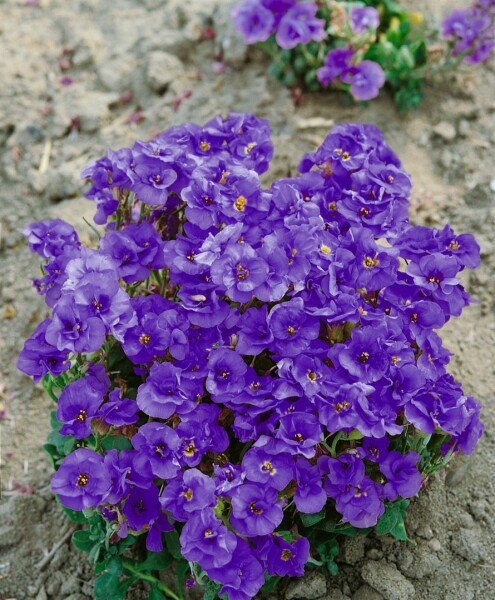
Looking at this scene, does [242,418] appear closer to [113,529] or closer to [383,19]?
[113,529]

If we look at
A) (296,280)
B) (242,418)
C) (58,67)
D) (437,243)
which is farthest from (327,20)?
(242,418)

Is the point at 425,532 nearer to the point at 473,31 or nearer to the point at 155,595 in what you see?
the point at 155,595

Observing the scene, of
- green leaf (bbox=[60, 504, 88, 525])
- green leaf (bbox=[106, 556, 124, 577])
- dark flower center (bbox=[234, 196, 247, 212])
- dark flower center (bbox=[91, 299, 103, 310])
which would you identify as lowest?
green leaf (bbox=[60, 504, 88, 525])

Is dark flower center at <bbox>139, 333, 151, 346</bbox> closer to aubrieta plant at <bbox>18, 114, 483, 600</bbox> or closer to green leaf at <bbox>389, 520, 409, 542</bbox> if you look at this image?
aubrieta plant at <bbox>18, 114, 483, 600</bbox>

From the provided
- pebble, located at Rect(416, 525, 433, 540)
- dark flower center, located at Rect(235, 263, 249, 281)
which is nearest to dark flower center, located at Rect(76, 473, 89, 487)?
dark flower center, located at Rect(235, 263, 249, 281)

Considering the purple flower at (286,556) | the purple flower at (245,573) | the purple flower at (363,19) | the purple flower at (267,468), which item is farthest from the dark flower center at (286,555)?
the purple flower at (363,19)
